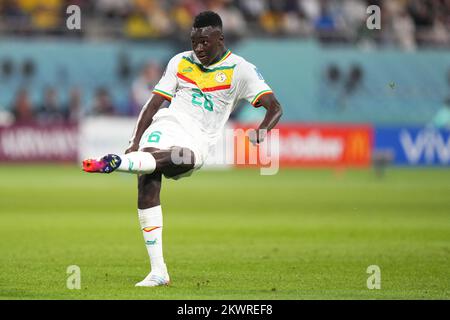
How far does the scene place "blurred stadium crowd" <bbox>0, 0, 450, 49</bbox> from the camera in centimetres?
3281

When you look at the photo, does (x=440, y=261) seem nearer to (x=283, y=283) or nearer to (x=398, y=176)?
(x=283, y=283)

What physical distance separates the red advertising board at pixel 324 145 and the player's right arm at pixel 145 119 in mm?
18435

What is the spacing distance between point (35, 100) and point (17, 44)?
6.20ft

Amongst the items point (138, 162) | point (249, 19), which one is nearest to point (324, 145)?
point (249, 19)

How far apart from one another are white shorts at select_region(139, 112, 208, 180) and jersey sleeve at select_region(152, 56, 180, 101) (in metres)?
0.29

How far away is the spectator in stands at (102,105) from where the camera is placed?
3048 cm

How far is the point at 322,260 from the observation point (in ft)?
42.1
